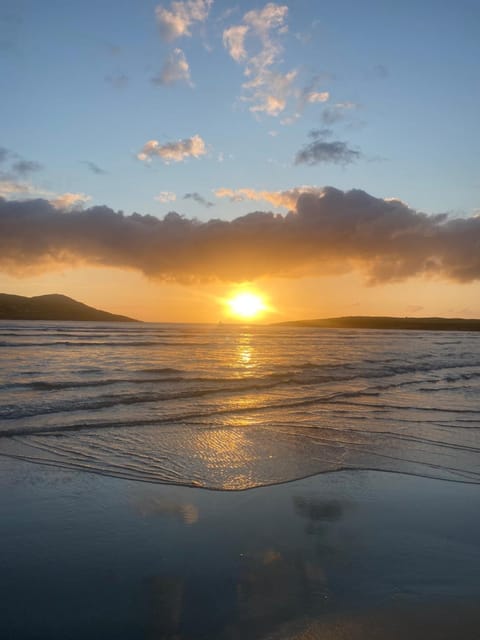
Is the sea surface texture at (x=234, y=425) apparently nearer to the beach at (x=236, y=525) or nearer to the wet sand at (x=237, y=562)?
the beach at (x=236, y=525)

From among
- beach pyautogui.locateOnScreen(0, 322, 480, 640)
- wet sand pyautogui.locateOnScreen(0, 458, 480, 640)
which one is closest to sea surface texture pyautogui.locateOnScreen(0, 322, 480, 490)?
beach pyautogui.locateOnScreen(0, 322, 480, 640)

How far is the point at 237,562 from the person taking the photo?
183 inches

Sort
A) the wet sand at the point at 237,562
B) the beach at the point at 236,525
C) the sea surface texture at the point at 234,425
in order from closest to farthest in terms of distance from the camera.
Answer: the wet sand at the point at 237,562 → the beach at the point at 236,525 → the sea surface texture at the point at 234,425

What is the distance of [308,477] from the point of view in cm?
777

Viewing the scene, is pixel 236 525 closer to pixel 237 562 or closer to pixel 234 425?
pixel 237 562

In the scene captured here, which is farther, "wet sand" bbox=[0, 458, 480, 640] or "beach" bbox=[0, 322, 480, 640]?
"beach" bbox=[0, 322, 480, 640]

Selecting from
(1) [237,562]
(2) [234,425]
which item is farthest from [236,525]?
(2) [234,425]

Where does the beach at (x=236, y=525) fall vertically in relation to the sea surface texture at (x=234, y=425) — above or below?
above

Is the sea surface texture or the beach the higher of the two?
the beach

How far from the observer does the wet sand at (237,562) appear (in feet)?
12.1

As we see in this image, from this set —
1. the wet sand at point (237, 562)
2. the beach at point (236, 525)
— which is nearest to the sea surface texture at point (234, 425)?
the beach at point (236, 525)

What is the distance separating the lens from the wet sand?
12.1ft

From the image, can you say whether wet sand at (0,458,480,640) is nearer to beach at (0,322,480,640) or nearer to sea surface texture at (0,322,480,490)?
beach at (0,322,480,640)

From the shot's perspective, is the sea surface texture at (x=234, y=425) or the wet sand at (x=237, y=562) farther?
the sea surface texture at (x=234, y=425)
